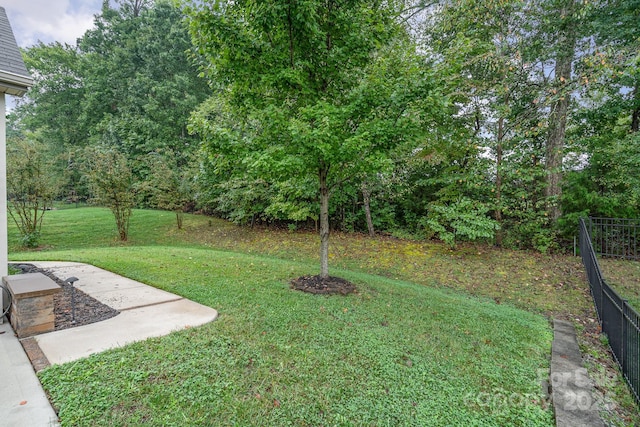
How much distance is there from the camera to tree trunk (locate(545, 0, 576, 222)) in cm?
857

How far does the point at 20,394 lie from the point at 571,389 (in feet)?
14.7

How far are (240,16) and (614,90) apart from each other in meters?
10.7

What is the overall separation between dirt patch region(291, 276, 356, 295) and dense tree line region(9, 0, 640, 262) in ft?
1.95

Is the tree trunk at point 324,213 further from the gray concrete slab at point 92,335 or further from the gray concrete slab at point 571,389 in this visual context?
the gray concrete slab at point 571,389

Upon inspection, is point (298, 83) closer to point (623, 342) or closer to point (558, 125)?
point (623, 342)

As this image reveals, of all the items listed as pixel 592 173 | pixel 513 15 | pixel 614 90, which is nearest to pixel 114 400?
pixel 513 15

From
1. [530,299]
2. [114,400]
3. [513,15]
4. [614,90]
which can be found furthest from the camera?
[614,90]

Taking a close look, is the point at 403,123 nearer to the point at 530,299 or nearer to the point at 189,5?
the point at 189,5

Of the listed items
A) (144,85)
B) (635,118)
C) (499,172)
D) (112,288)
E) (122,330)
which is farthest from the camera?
(144,85)

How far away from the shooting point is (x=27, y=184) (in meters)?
8.95

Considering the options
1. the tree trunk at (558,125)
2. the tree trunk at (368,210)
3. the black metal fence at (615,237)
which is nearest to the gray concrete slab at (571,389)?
the black metal fence at (615,237)

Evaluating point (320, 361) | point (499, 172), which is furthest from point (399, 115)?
point (499, 172)

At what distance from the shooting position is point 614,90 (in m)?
9.11

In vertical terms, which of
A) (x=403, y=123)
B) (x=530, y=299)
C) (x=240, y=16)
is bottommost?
(x=530, y=299)
